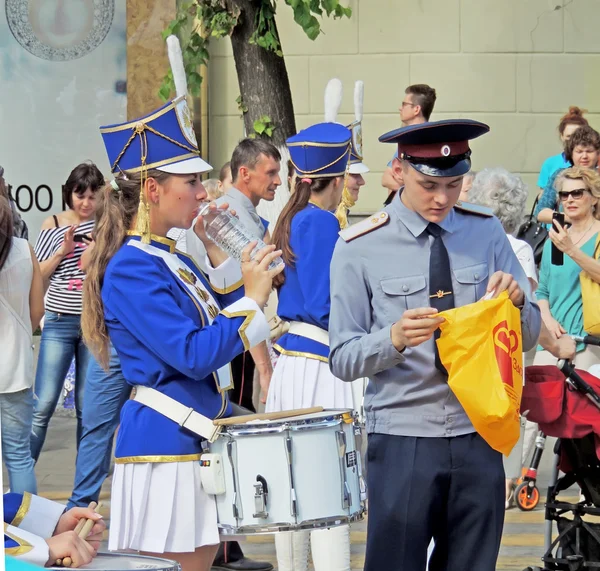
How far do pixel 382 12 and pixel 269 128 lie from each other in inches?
104

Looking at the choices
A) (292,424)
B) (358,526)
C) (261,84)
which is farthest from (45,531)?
(261,84)

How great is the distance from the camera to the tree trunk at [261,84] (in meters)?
9.55

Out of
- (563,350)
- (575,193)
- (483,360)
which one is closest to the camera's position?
(483,360)

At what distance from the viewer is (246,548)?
6832 millimetres

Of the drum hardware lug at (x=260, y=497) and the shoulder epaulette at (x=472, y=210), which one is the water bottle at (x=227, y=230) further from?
the drum hardware lug at (x=260, y=497)

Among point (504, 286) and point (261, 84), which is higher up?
point (261, 84)

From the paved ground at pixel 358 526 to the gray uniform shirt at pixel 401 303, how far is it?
2.76 metres

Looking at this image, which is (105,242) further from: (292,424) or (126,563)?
(126,563)

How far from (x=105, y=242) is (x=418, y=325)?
1104mm

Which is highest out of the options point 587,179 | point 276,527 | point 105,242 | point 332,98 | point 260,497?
point 332,98

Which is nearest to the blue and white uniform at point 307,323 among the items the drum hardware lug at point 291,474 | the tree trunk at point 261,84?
the drum hardware lug at point 291,474

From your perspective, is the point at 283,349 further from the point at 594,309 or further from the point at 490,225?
the point at 594,309

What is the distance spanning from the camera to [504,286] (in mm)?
3660

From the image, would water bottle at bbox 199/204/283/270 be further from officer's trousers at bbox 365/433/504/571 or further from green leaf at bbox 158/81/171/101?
green leaf at bbox 158/81/171/101
